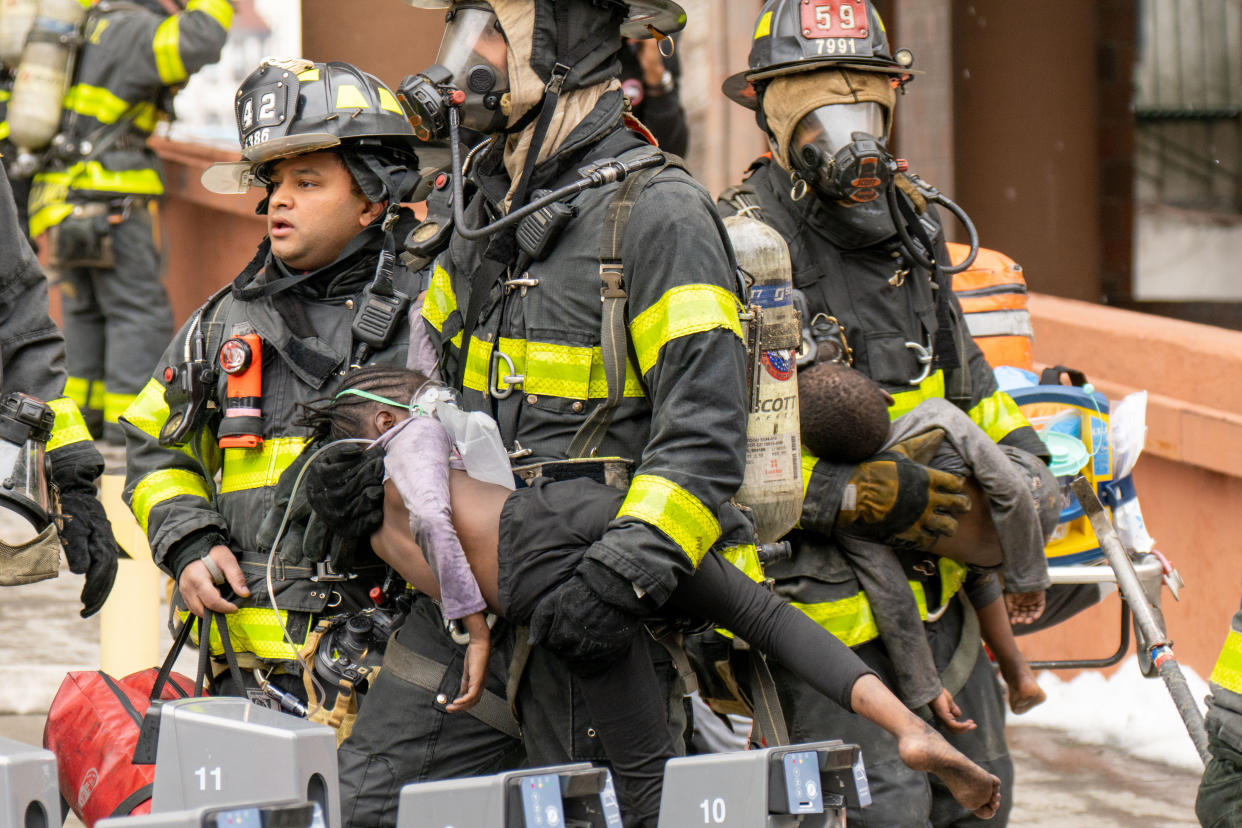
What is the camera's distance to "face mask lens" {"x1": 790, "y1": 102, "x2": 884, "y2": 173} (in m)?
4.19

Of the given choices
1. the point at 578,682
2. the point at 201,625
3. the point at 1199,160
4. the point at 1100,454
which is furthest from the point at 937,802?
the point at 1199,160

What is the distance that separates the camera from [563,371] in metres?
3.27

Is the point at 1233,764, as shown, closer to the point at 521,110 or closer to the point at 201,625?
the point at 521,110

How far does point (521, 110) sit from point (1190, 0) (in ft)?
32.7

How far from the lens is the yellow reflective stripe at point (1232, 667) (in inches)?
127

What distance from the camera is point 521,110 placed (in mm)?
3371

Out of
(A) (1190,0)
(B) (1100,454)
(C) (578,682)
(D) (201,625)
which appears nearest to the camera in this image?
(C) (578,682)

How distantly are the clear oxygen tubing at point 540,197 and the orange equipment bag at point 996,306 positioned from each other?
1.82 m

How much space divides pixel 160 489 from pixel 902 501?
168cm

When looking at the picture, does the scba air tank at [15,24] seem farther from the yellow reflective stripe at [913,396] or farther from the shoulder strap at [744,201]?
the yellow reflective stripe at [913,396]

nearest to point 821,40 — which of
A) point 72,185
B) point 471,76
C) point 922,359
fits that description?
point 922,359

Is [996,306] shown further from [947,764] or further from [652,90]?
[652,90]

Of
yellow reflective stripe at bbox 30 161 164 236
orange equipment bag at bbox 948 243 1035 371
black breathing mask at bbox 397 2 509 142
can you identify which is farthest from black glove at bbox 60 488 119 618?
yellow reflective stripe at bbox 30 161 164 236

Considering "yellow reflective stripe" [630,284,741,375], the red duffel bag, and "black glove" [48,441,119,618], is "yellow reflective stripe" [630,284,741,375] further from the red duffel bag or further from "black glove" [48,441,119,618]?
"black glove" [48,441,119,618]
